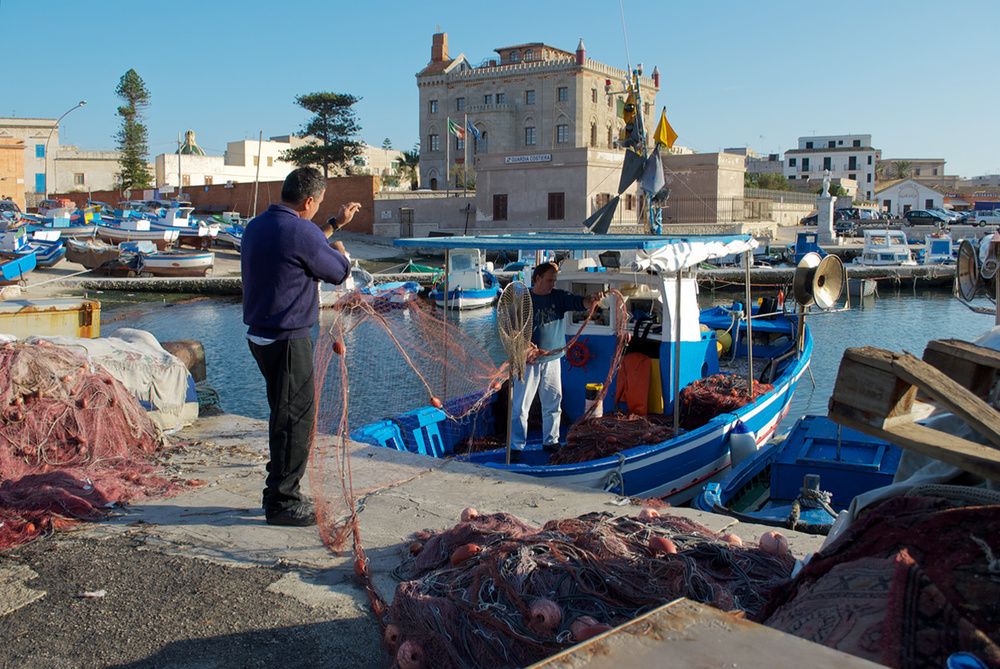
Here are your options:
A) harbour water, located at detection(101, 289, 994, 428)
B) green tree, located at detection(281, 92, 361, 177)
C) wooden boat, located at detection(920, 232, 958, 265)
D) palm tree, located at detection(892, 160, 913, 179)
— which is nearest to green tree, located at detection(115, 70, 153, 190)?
green tree, located at detection(281, 92, 361, 177)

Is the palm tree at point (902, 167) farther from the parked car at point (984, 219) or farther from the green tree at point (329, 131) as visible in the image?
the green tree at point (329, 131)

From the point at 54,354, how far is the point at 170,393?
108cm

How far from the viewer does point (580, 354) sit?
8.48 metres

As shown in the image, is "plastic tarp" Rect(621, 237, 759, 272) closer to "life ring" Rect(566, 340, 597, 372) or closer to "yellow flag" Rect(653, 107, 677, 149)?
"life ring" Rect(566, 340, 597, 372)

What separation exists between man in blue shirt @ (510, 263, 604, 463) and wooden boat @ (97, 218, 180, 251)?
135 ft

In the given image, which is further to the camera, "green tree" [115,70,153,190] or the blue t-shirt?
"green tree" [115,70,153,190]

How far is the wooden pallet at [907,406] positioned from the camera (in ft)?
6.89

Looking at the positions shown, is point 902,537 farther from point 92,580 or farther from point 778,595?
point 92,580

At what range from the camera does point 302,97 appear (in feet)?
217

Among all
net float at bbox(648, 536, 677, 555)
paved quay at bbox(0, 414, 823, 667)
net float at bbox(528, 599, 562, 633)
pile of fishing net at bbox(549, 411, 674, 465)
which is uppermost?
net float at bbox(648, 536, 677, 555)

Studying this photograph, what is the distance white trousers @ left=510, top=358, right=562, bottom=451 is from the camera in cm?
729

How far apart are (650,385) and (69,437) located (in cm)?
543

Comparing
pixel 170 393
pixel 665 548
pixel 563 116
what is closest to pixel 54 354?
pixel 170 393

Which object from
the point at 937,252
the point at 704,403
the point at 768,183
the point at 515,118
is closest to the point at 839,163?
the point at 768,183
